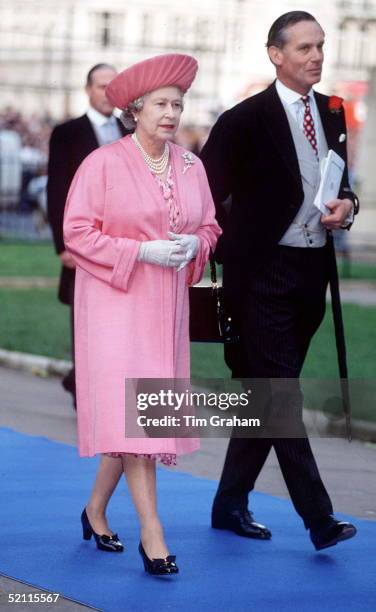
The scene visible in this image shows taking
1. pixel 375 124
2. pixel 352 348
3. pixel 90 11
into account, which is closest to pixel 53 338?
pixel 352 348

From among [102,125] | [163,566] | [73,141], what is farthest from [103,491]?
[102,125]

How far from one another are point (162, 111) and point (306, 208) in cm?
77

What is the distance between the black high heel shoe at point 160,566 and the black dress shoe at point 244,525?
790 millimetres

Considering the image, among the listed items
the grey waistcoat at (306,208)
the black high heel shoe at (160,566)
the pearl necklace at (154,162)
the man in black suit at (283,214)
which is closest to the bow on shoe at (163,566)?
the black high heel shoe at (160,566)

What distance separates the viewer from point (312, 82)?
6.25 metres

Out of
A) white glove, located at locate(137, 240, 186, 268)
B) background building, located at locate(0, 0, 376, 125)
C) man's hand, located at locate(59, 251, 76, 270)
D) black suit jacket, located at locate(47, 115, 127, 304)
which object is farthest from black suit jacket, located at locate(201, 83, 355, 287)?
background building, located at locate(0, 0, 376, 125)

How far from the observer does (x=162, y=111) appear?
5.77m

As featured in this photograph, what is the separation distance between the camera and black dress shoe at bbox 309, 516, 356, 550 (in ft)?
19.7

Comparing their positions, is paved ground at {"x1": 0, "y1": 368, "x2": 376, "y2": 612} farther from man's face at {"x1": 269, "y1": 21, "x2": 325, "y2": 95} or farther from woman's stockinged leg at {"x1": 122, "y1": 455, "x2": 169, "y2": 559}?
man's face at {"x1": 269, "y1": 21, "x2": 325, "y2": 95}

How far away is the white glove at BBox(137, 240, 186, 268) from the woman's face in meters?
0.41

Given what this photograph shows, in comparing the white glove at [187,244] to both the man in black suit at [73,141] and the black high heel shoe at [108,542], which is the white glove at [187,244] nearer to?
the black high heel shoe at [108,542]

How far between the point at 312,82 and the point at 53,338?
7583 millimetres

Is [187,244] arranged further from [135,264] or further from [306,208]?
[306,208]

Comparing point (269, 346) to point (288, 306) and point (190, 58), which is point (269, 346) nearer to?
point (288, 306)
